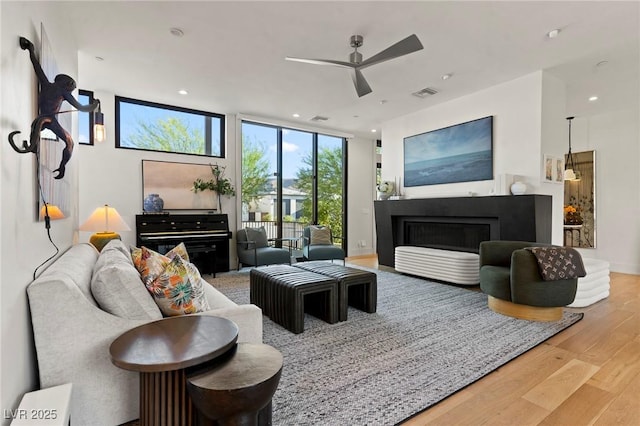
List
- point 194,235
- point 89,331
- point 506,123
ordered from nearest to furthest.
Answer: point 89,331 < point 506,123 < point 194,235

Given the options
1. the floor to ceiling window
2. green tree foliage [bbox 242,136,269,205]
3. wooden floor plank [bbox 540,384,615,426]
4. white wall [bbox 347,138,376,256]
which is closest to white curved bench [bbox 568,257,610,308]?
wooden floor plank [bbox 540,384,615,426]

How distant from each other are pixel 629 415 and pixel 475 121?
157 inches

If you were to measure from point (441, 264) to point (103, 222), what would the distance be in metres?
4.40

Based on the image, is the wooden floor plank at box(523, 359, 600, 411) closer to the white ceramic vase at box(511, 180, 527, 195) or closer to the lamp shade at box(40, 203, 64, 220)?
the white ceramic vase at box(511, 180, 527, 195)

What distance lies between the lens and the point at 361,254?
760 centimetres

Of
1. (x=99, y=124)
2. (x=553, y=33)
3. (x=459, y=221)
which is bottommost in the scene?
(x=459, y=221)

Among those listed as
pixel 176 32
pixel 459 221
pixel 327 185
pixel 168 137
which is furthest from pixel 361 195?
pixel 176 32

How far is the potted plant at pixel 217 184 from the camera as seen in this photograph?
17.9 ft

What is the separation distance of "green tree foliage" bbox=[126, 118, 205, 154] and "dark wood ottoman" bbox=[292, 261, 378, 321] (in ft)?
11.0

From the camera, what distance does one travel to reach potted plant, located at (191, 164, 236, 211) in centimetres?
547

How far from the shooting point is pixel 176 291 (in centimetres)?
178

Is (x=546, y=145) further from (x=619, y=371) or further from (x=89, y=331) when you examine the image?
(x=89, y=331)

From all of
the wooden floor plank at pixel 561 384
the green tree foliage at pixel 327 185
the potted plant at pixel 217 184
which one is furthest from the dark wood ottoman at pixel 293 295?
the green tree foliage at pixel 327 185

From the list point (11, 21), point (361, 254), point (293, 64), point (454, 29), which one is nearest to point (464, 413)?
point (11, 21)
